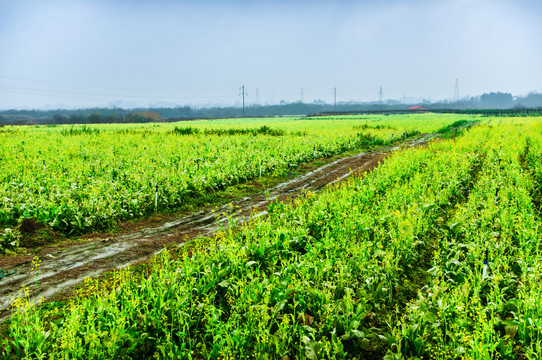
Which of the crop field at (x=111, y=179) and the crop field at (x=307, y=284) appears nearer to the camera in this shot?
the crop field at (x=307, y=284)

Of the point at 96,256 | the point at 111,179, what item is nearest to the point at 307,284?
the point at 96,256

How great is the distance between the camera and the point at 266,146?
21.3m

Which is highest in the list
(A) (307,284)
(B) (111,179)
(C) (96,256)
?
(B) (111,179)

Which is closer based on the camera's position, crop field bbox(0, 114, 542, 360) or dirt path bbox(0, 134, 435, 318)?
crop field bbox(0, 114, 542, 360)

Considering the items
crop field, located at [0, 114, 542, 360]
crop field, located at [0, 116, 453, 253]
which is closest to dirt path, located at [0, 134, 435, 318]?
crop field, located at [0, 114, 542, 360]

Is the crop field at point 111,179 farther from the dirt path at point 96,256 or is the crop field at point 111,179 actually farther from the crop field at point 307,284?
the dirt path at point 96,256

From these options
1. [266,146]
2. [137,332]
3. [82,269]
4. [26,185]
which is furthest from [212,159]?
[137,332]

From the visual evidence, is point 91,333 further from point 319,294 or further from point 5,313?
point 319,294

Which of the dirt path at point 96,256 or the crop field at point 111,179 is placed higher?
the crop field at point 111,179

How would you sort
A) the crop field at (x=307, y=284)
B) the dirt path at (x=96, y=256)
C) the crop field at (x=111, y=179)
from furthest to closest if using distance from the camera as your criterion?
the crop field at (x=111, y=179)
the dirt path at (x=96, y=256)
the crop field at (x=307, y=284)

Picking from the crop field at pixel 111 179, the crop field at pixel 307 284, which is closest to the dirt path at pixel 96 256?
the crop field at pixel 307 284

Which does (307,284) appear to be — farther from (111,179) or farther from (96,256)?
(111,179)

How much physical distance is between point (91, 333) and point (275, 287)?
2.25 meters

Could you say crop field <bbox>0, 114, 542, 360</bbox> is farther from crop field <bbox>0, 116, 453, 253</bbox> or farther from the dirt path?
the dirt path
